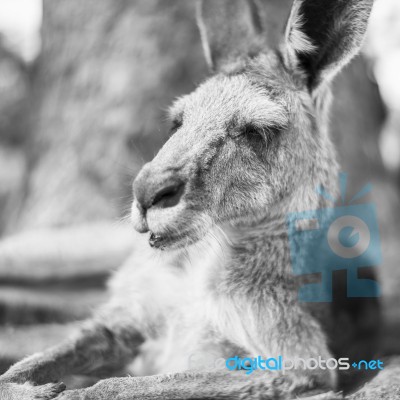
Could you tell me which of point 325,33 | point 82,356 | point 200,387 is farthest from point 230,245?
point 325,33

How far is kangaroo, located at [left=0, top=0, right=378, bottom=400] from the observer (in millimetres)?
2195

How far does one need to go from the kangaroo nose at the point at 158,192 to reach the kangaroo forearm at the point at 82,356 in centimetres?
94

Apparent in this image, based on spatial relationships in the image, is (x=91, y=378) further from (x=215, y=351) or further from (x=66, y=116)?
(x=66, y=116)

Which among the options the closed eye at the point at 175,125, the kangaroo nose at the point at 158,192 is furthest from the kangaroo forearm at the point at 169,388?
the closed eye at the point at 175,125

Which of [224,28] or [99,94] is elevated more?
[99,94]

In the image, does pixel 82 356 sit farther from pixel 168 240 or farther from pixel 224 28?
pixel 224 28

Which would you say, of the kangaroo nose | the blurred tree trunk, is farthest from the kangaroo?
the blurred tree trunk

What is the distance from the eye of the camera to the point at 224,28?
311cm

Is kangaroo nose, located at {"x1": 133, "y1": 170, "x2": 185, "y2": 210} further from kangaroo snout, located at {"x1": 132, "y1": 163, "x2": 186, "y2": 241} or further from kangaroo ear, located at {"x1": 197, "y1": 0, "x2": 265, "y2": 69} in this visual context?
kangaroo ear, located at {"x1": 197, "y1": 0, "x2": 265, "y2": 69}

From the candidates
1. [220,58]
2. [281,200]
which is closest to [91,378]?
[281,200]

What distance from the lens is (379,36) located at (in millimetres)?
4145

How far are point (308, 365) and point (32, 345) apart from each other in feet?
5.30

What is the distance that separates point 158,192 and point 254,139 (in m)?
0.59

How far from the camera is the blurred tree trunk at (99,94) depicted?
4.73 m
